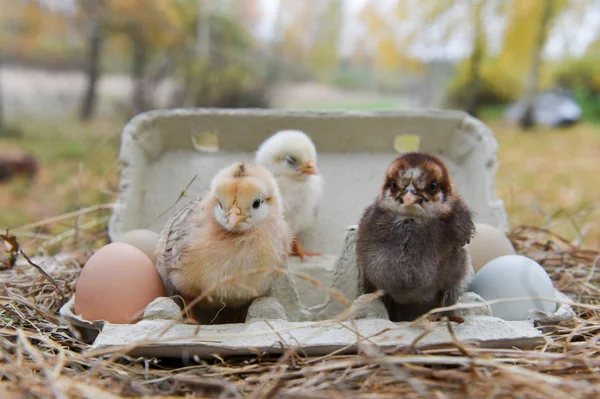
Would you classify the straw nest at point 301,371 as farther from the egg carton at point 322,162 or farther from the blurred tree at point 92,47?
the blurred tree at point 92,47

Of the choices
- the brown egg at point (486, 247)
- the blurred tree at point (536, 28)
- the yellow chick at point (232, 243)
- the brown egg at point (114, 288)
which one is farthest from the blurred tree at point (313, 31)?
the brown egg at point (114, 288)

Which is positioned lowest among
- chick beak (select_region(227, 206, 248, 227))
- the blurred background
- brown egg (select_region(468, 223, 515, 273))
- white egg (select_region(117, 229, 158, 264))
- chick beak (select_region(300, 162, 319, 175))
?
white egg (select_region(117, 229, 158, 264))

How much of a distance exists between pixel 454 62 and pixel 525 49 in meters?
0.57

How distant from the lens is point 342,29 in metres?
4.19

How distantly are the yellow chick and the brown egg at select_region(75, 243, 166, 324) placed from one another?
0.08 metres

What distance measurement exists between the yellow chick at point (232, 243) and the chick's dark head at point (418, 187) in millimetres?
328

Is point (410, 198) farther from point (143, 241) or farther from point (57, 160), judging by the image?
point (57, 160)

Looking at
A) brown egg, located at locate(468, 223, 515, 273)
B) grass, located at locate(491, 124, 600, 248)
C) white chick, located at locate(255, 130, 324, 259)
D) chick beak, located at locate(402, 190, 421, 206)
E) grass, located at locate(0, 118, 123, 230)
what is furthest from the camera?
grass, located at locate(0, 118, 123, 230)

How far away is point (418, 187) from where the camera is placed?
1362 mm

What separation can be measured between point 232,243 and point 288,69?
3.49 meters

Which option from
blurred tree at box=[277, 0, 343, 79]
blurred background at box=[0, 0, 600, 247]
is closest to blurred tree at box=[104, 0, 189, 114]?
blurred background at box=[0, 0, 600, 247]

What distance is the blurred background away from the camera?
13.7 ft

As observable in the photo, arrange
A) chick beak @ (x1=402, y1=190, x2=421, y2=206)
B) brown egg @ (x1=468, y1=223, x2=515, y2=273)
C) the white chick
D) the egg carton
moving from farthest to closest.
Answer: the white chick
the egg carton
brown egg @ (x1=468, y1=223, x2=515, y2=273)
chick beak @ (x1=402, y1=190, x2=421, y2=206)

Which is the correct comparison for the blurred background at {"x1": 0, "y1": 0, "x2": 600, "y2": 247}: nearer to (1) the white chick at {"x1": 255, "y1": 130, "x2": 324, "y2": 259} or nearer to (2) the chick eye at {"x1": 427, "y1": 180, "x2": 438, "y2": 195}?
(1) the white chick at {"x1": 255, "y1": 130, "x2": 324, "y2": 259}
